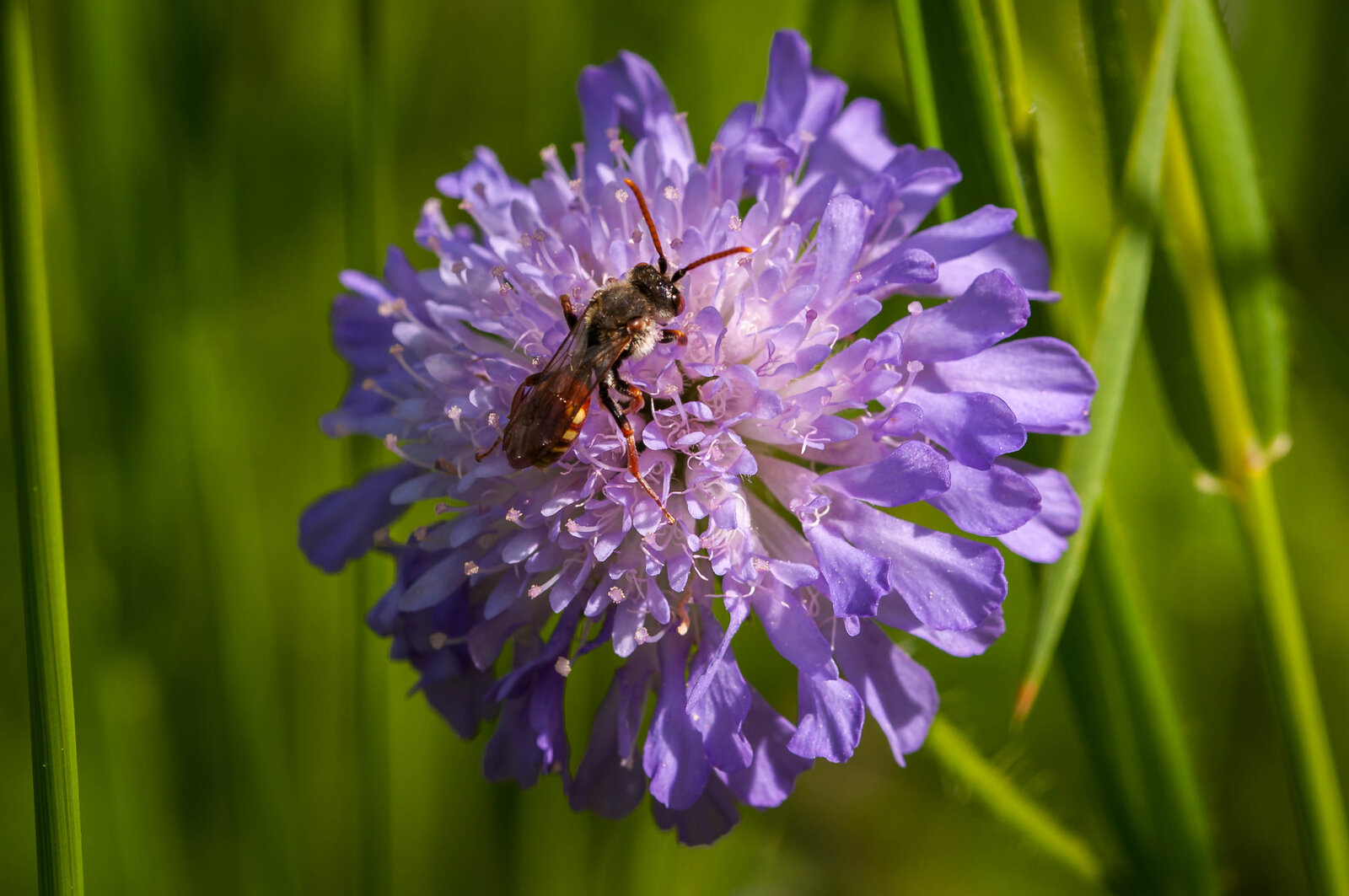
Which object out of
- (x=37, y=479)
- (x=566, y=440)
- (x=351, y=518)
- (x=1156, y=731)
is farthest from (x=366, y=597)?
(x=1156, y=731)

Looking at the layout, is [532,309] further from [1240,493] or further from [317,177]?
[317,177]

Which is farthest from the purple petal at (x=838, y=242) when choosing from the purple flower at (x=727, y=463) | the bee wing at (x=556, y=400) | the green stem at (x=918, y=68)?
the bee wing at (x=556, y=400)

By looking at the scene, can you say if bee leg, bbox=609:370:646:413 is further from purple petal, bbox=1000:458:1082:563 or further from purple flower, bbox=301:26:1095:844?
purple petal, bbox=1000:458:1082:563

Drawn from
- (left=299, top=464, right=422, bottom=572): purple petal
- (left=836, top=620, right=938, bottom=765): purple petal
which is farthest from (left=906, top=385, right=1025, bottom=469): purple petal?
(left=299, top=464, right=422, bottom=572): purple petal

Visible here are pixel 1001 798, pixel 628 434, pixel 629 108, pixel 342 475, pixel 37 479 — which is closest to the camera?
pixel 37 479

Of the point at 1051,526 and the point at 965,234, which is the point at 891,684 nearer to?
the point at 1051,526

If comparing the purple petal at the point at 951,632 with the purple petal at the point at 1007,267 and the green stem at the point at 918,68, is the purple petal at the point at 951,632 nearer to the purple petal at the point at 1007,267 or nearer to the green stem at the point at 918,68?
the purple petal at the point at 1007,267
